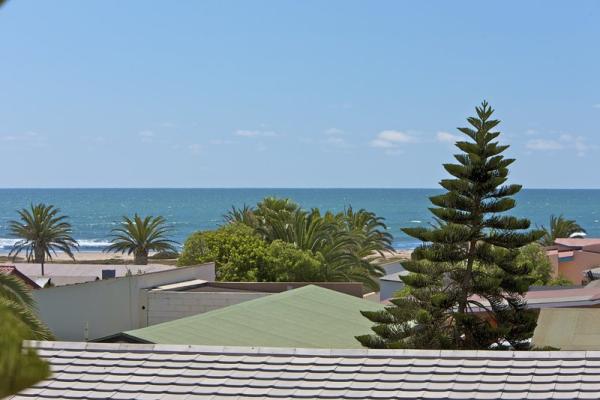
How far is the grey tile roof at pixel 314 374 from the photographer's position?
7.90 m

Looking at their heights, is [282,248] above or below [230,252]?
above

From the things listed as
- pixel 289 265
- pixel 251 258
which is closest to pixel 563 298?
pixel 289 265

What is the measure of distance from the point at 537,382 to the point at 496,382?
0.35m

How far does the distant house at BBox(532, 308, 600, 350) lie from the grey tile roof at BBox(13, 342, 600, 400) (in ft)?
13.7

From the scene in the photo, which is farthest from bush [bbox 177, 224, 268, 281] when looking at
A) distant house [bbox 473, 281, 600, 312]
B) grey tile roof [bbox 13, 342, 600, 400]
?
grey tile roof [bbox 13, 342, 600, 400]

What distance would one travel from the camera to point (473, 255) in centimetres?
1933

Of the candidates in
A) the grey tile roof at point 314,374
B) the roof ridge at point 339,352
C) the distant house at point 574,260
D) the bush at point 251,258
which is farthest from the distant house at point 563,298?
the distant house at point 574,260

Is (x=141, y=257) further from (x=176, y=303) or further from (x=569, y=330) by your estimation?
(x=569, y=330)

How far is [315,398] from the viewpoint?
25.9ft

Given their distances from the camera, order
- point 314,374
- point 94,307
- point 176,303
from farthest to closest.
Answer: point 176,303 < point 94,307 < point 314,374

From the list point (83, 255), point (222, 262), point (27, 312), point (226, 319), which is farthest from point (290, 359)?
point (83, 255)

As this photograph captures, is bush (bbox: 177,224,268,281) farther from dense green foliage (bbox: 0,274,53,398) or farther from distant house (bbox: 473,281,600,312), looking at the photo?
dense green foliage (bbox: 0,274,53,398)

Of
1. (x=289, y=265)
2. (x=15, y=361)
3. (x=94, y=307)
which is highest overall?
(x=15, y=361)

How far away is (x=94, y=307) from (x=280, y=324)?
6000 mm
